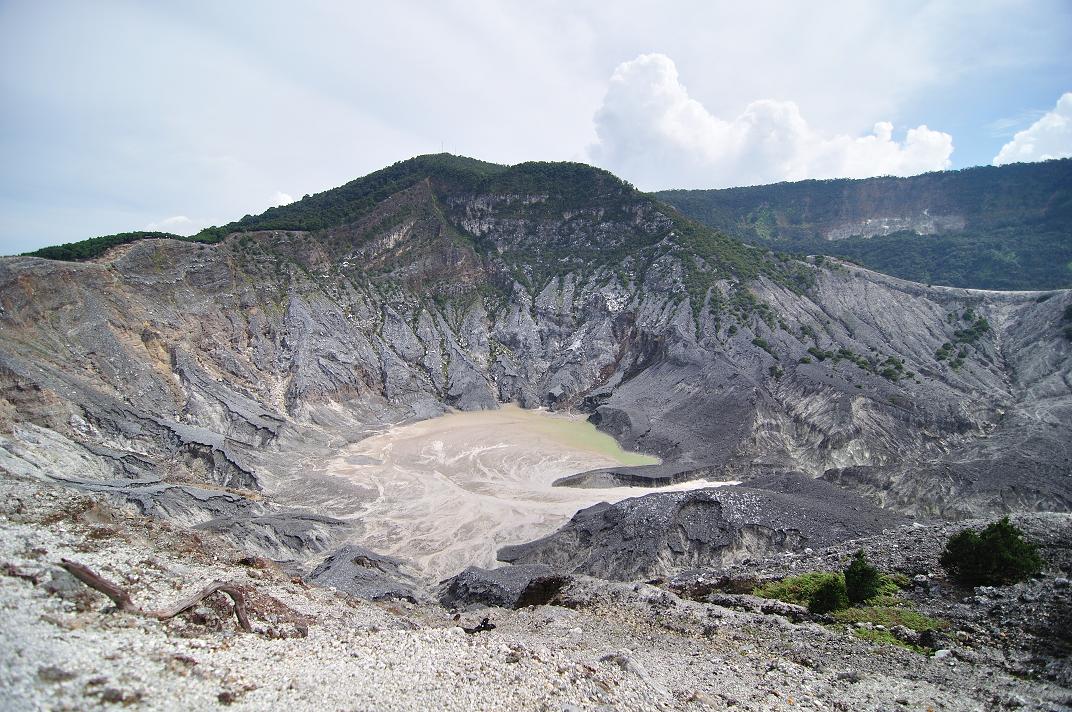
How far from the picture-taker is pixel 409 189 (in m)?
86.9

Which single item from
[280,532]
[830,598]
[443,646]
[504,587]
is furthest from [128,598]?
[280,532]

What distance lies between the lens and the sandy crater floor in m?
31.3

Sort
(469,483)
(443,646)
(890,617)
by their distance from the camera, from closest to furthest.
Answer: (443,646), (890,617), (469,483)

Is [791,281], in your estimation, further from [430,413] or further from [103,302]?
[103,302]

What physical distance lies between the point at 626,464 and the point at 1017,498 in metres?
24.6

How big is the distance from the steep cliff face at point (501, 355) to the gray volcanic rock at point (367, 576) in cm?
487

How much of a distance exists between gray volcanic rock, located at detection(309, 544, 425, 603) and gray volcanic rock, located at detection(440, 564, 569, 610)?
1858 millimetres

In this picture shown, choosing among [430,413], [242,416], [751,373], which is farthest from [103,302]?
[751,373]

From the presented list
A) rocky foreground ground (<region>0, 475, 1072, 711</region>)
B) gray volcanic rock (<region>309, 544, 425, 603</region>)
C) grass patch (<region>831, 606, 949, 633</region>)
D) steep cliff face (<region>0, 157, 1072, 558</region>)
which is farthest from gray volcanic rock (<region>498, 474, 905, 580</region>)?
grass patch (<region>831, 606, 949, 633</region>)

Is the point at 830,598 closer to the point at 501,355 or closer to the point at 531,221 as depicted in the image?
the point at 501,355

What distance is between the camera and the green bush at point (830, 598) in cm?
1630

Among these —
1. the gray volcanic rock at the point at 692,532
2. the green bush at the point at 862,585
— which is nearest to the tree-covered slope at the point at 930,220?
the gray volcanic rock at the point at 692,532

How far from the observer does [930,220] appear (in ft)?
401

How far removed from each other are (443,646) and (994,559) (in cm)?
1645
